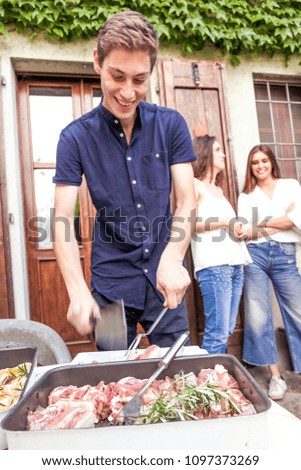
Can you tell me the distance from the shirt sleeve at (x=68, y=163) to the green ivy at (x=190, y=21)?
2.42m

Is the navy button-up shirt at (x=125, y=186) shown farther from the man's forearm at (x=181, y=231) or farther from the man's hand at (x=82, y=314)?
the man's hand at (x=82, y=314)

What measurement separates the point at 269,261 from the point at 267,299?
366 mm

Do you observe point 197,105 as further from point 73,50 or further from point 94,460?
point 94,460

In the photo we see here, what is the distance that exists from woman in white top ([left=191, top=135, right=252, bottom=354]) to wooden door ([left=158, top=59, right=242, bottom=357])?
598mm

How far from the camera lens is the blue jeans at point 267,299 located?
346cm

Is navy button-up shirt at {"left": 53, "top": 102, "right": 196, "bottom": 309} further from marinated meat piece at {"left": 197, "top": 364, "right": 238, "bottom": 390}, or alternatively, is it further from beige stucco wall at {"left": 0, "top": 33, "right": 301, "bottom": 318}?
beige stucco wall at {"left": 0, "top": 33, "right": 301, "bottom": 318}

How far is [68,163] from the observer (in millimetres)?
1737

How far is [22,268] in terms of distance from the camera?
3.69 meters

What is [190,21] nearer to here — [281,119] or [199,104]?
[199,104]

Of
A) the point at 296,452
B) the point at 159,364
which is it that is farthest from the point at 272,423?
the point at 159,364

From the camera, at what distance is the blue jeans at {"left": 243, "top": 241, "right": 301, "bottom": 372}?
3.46 metres

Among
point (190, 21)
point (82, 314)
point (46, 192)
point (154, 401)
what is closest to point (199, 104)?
point (190, 21)

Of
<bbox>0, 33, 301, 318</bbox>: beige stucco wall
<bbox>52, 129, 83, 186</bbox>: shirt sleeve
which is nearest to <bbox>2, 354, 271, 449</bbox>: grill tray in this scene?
<bbox>52, 129, 83, 186</bbox>: shirt sleeve

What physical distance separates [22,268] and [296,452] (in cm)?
333
